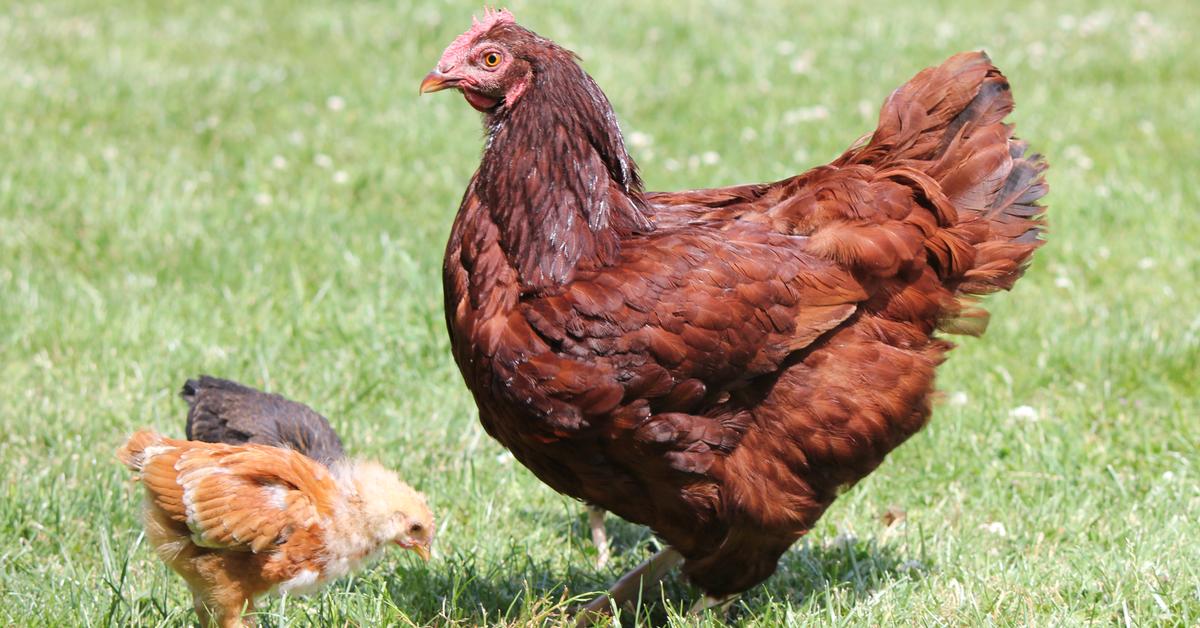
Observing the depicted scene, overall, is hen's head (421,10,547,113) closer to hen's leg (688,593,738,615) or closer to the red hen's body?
the red hen's body

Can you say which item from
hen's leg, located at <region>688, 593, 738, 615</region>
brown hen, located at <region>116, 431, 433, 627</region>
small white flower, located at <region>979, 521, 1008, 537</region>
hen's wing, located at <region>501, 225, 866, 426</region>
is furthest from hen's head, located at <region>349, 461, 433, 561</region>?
small white flower, located at <region>979, 521, 1008, 537</region>

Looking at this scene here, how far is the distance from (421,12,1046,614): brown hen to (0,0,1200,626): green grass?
0.44 metres

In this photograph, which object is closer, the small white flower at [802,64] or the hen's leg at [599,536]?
the hen's leg at [599,536]

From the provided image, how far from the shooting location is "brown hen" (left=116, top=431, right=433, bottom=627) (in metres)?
3.38

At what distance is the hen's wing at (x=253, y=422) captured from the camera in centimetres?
427

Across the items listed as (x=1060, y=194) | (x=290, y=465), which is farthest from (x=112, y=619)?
(x=1060, y=194)

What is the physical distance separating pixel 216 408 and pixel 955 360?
318cm

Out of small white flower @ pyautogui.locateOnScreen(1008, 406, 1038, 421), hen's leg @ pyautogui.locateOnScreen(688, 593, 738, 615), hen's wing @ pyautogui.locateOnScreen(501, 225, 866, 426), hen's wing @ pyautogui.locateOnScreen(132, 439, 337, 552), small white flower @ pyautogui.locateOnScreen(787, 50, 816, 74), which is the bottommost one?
hen's leg @ pyautogui.locateOnScreen(688, 593, 738, 615)

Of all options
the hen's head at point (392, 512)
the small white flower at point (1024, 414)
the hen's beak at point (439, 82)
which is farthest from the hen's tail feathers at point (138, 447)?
the small white flower at point (1024, 414)

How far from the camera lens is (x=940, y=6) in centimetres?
1083

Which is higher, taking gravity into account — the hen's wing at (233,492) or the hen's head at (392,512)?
the hen's wing at (233,492)

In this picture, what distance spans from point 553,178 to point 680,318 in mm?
552

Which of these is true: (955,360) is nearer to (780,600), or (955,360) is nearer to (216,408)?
(780,600)

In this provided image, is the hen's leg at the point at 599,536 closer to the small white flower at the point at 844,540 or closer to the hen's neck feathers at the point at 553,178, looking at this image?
the small white flower at the point at 844,540
